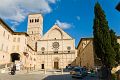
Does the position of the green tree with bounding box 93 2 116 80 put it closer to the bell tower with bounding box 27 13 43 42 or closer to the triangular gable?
the triangular gable

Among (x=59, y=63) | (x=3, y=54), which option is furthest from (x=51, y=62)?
(x=3, y=54)

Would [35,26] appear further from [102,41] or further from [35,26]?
[102,41]

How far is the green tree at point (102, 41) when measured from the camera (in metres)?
21.8

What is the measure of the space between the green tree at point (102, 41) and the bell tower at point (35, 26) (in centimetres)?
6186

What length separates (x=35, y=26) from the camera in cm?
8706

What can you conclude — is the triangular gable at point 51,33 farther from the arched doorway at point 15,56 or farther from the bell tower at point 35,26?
the arched doorway at point 15,56

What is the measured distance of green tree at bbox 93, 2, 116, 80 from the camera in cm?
2180

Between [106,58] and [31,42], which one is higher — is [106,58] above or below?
below

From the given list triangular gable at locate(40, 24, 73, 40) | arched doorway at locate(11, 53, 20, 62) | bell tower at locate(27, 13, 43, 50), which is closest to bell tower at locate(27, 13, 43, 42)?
bell tower at locate(27, 13, 43, 50)

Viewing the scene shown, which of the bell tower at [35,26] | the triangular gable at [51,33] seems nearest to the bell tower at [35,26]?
the bell tower at [35,26]

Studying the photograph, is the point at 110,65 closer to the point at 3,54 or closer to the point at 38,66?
the point at 3,54

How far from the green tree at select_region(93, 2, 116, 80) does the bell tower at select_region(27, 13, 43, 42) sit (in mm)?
61864

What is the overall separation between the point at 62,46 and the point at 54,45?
276 centimetres

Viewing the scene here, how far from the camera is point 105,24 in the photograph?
23297 millimetres
